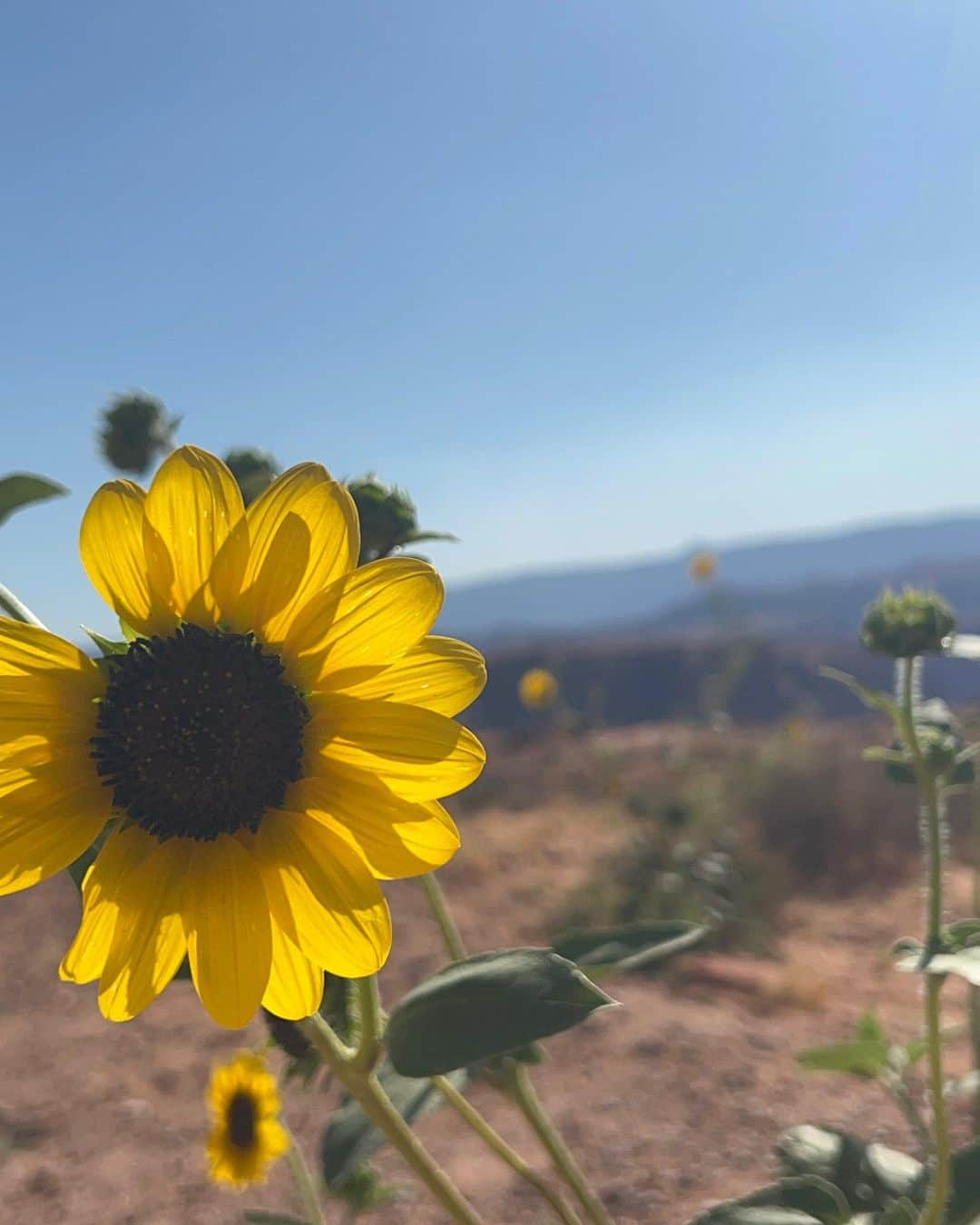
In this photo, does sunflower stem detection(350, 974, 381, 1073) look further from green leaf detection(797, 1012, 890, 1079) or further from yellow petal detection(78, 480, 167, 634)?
green leaf detection(797, 1012, 890, 1079)

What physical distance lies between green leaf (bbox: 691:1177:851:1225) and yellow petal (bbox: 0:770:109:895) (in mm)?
741

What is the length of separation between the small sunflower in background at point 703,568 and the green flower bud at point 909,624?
21.1 ft

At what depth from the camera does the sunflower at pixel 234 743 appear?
2.69ft

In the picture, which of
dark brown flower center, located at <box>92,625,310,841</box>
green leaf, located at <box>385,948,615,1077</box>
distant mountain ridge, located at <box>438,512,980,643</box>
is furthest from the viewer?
distant mountain ridge, located at <box>438,512,980,643</box>

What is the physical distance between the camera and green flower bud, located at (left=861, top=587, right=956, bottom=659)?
1291mm

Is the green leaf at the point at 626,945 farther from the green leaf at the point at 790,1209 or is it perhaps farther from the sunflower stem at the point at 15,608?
the sunflower stem at the point at 15,608

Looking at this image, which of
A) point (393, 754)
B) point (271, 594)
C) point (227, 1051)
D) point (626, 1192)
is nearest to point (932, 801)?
point (393, 754)

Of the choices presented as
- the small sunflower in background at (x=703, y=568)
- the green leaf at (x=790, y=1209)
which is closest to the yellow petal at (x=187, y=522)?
the green leaf at (x=790, y=1209)

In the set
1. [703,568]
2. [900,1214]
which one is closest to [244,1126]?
[900,1214]

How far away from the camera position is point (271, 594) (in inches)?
34.2

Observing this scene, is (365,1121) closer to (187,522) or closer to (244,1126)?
(244,1126)

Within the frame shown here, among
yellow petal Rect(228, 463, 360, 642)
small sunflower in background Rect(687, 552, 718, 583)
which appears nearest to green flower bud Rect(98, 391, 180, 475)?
yellow petal Rect(228, 463, 360, 642)

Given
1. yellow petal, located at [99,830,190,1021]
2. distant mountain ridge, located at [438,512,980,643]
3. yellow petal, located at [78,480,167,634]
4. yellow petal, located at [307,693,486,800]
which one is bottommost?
distant mountain ridge, located at [438,512,980,643]

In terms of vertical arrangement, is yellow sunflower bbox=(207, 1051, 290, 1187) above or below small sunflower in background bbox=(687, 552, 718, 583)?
below
